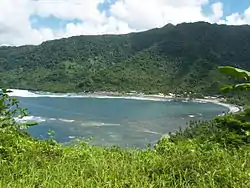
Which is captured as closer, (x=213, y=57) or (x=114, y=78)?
(x=114, y=78)

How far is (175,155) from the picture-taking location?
4328 millimetres

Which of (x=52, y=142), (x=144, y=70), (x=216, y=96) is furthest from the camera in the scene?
(x=144, y=70)

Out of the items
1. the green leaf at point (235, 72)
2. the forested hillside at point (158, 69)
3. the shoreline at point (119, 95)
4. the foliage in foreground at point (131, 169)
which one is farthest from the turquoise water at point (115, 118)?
the green leaf at point (235, 72)

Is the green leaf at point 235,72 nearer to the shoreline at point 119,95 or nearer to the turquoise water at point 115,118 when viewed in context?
the turquoise water at point 115,118

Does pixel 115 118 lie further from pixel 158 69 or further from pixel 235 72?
pixel 235 72

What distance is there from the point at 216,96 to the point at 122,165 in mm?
126704

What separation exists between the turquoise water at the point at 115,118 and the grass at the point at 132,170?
139 ft

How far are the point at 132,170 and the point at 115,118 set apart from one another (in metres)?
87.5

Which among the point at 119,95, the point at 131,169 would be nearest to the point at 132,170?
the point at 131,169

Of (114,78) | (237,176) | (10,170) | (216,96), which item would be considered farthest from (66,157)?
(114,78)

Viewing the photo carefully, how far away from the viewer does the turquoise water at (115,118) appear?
6196 cm

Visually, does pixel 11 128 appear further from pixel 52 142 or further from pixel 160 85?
pixel 160 85

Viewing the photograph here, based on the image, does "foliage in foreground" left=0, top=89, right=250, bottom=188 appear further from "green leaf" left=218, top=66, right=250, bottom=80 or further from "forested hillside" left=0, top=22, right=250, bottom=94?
"forested hillside" left=0, top=22, right=250, bottom=94

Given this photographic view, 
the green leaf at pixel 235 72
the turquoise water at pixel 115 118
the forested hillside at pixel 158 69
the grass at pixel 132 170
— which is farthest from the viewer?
the forested hillside at pixel 158 69
